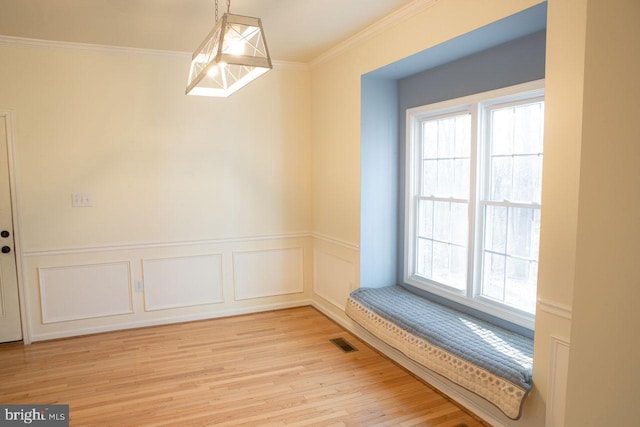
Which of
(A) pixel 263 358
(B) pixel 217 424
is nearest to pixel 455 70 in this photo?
(A) pixel 263 358

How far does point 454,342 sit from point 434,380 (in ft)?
1.52

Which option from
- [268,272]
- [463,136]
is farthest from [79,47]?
[463,136]

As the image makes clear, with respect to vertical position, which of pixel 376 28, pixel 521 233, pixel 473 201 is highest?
pixel 376 28

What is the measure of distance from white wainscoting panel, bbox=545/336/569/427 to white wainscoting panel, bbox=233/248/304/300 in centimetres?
299

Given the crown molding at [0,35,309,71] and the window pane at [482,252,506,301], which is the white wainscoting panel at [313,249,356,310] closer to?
the window pane at [482,252,506,301]

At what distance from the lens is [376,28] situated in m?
3.35

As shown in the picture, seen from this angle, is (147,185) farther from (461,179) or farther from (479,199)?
(479,199)

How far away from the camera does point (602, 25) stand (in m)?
0.92

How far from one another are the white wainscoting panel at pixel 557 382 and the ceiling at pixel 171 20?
2.34 metres

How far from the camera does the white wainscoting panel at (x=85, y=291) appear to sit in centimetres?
386

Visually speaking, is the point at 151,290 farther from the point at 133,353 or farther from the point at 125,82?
the point at 125,82

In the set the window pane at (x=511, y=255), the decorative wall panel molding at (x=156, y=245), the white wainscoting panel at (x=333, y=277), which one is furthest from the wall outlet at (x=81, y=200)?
the window pane at (x=511, y=255)

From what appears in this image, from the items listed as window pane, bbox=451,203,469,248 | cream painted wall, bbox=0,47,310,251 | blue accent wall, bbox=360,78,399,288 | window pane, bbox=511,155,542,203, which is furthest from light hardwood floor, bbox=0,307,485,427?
window pane, bbox=511,155,542,203

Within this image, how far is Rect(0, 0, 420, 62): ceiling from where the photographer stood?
9.48 ft
